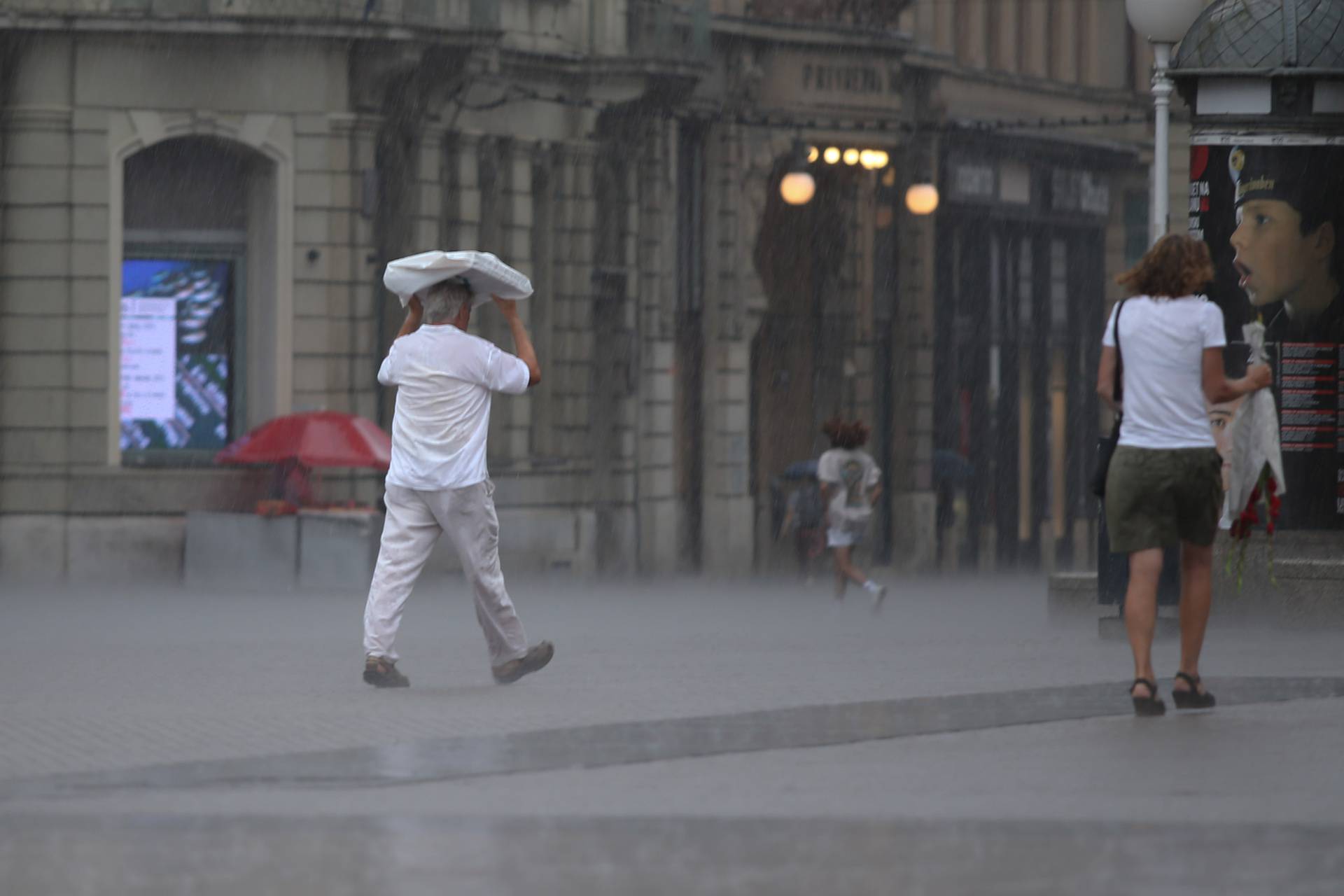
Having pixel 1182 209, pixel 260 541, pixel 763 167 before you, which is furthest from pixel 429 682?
pixel 763 167

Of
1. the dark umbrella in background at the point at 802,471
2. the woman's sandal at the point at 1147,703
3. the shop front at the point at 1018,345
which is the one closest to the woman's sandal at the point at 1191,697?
the woman's sandal at the point at 1147,703

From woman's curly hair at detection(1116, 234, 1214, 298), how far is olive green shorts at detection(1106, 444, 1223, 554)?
598 mm

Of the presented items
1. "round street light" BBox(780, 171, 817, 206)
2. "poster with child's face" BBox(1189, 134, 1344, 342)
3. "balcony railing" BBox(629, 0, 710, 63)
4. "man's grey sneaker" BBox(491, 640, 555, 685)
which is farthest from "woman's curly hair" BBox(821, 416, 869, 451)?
"round street light" BBox(780, 171, 817, 206)

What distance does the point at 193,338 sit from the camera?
2750cm

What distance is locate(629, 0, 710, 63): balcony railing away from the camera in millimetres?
32219

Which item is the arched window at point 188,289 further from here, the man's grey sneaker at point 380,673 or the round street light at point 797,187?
the man's grey sneaker at point 380,673

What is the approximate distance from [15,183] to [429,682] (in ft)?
48.7

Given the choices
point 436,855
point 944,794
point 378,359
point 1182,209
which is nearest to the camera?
point 436,855

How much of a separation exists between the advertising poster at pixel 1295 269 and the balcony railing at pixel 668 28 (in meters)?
15.7

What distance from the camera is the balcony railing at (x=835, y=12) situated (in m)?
35.7

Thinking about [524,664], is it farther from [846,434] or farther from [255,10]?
[255,10]

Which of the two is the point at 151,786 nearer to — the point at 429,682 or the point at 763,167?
the point at 429,682

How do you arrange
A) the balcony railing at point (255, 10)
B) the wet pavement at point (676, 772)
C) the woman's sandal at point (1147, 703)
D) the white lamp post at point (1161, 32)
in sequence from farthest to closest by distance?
the balcony railing at point (255, 10) < the white lamp post at point (1161, 32) < the woman's sandal at point (1147, 703) < the wet pavement at point (676, 772)

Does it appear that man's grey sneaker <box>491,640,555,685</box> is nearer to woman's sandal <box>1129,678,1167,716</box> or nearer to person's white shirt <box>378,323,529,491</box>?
person's white shirt <box>378,323,529,491</box>
